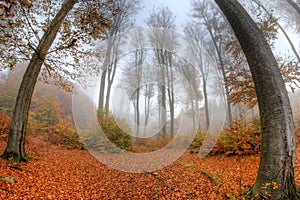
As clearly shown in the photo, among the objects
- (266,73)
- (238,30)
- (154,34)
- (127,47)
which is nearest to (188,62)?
(154,34)

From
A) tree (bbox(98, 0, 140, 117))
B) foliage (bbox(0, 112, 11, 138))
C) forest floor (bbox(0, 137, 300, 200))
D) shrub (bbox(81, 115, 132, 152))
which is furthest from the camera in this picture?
shrub (bbox(81, 115, 132, 152))

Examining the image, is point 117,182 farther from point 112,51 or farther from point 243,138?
point 112,51

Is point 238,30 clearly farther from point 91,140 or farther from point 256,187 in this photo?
point 91,140

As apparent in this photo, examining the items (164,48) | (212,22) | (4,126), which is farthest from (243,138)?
(4,126)

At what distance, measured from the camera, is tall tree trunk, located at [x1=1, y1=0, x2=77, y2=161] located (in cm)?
466

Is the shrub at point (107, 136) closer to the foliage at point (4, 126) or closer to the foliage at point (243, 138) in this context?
the foliage at point (4, 126)

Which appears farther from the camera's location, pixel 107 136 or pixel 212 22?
pixel 212 22

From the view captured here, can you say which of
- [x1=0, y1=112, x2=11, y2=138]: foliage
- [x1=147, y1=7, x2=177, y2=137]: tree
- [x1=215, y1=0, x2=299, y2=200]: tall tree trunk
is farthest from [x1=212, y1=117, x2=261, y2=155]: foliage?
[x1=0, y1=112, x2=11, y2=138]: foliage

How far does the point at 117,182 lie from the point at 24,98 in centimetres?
362

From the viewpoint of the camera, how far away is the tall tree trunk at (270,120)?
2.52 m

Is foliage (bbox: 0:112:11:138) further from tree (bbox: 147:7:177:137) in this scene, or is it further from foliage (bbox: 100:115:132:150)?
tree (bbox: 147:7:177:137)

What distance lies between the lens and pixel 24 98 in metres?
4.98

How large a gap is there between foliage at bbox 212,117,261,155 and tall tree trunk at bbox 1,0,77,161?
21.9 ft

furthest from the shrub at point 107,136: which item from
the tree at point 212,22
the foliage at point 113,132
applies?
the tree at point 212,22
